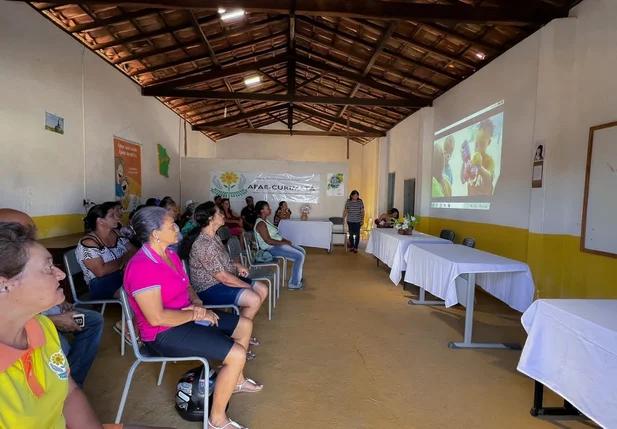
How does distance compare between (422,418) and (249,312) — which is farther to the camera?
(249,312)

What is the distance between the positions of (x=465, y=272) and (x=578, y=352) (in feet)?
4.04

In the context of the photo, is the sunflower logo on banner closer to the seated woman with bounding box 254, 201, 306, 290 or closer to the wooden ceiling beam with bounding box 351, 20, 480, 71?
the seated woman with bounding box 254, 201, 306, 290

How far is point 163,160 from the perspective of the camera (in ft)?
24.1

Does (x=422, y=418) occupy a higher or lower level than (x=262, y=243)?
lower

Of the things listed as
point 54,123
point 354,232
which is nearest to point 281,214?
point 354,232

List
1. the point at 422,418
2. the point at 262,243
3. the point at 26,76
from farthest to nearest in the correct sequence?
the point at 262,243
the point at 26,76
the point at 422,418

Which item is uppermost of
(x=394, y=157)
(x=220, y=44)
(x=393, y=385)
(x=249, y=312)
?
(x=220, y=44)

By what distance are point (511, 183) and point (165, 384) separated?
13.6 feet

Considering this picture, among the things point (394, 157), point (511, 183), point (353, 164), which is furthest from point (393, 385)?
point (353, 164)

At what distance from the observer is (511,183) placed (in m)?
Result: 4.25

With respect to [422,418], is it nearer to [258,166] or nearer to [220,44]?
[220,44]

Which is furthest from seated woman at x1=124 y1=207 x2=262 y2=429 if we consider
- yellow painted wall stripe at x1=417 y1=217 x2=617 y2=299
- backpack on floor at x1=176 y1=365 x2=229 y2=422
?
yellow painted wall stripe at x1=417 y1=217 x2=617 y2=299

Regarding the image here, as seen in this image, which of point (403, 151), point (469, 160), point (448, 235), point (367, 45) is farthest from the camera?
point (403, 151)

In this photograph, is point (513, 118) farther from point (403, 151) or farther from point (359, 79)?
point (403, 151)
